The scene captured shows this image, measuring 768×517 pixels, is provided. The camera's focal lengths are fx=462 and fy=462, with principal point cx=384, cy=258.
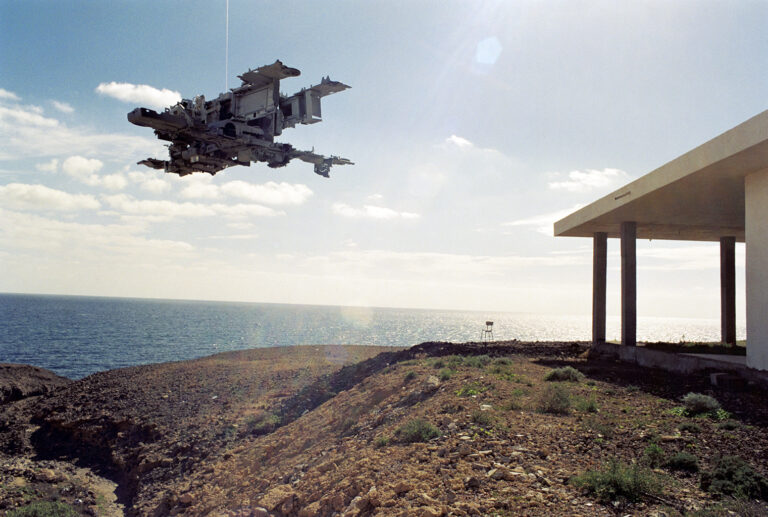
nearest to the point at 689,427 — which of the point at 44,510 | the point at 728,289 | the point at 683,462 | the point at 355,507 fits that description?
the point at 683,462

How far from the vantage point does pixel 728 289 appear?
23.8 metres

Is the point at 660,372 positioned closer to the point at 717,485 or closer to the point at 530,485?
the point at 717,485

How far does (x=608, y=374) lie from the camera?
1484 cm

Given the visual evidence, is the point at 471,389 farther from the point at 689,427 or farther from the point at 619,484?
the point at 619,484

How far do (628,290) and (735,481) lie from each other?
1550 centimetres

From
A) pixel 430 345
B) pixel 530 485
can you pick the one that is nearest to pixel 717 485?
pixel 530 485

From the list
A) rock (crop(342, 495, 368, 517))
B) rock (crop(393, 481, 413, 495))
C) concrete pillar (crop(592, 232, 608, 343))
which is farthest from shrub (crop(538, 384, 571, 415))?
concrete pillar (crop(592, 232, 608, 343))

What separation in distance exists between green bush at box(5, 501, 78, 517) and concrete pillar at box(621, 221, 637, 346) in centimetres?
2036

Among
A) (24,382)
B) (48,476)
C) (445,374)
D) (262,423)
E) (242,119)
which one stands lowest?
(48,476)

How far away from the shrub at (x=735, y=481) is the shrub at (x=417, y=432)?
4.08 meters

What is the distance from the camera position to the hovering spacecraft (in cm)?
990

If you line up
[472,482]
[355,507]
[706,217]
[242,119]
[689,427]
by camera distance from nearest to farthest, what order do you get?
[472,482] → [355,507] → [689,427] → [242,119] → [706,217]

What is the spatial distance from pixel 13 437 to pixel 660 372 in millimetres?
A: 24035

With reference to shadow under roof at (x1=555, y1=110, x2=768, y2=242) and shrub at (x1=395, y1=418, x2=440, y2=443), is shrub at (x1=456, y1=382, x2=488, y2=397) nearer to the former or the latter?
shrub at (x1=395, y1=418, x2=440, y2=443)
